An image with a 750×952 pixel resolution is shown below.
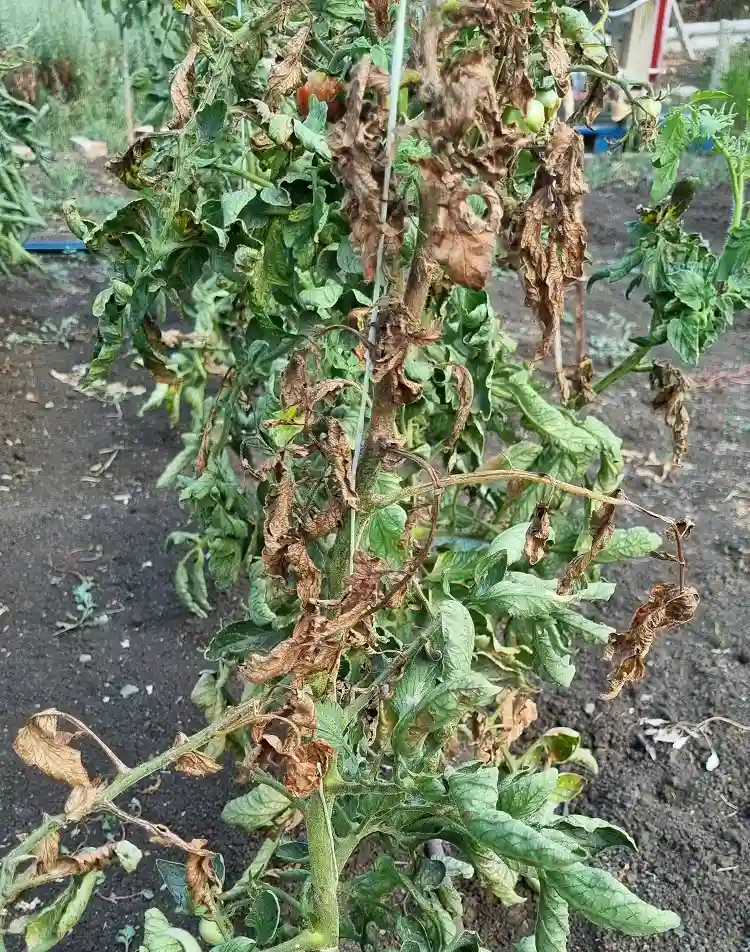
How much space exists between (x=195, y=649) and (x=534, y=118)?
59.5 inches

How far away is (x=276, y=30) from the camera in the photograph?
1.12 metres

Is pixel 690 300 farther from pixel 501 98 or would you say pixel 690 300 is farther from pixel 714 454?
pixel 714 454

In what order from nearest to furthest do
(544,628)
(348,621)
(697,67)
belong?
1. (348,621)
2. (544,628)
3. (697,67)

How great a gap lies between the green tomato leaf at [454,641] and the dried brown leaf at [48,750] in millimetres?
351

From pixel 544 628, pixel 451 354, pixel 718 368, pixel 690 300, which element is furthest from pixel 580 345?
pixel 718 368

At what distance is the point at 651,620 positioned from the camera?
0.96m

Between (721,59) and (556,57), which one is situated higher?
(556,57)

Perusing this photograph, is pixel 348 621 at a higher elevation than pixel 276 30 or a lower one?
lower

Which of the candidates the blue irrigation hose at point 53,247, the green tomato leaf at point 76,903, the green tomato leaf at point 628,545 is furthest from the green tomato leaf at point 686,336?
the blue irrigation hose at point 53,247

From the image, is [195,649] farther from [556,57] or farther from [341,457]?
[556,57]

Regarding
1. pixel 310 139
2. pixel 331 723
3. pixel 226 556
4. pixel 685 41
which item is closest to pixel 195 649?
pixel 226 556

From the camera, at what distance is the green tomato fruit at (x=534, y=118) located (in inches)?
39.6

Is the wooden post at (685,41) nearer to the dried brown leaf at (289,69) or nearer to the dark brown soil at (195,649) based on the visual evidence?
the dark brown soil at (195,649)

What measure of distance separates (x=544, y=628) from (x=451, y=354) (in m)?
0.48
